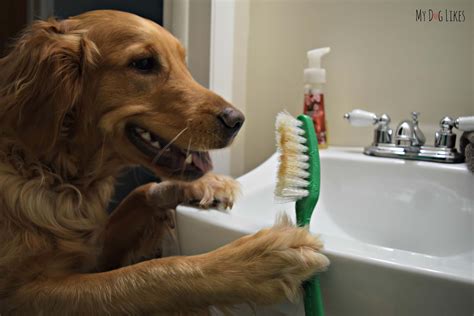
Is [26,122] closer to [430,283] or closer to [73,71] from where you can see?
[73,71]

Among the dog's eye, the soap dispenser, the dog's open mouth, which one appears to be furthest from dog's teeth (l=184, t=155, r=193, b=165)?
the soap dispenser

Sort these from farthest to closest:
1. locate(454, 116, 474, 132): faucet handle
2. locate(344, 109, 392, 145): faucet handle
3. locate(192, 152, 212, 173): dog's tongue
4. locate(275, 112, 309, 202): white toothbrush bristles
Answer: locate(344, 109, 392, 145): faucet handle
locate(454, 116, 474, 132): faucet handle
locate(192, 152, 212, 173): dog's tongue
locate(275, 112, 309, 202): white toothbrush bristles

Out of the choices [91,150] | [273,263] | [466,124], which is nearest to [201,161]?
[91,150]

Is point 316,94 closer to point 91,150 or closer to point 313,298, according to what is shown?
point 91,150

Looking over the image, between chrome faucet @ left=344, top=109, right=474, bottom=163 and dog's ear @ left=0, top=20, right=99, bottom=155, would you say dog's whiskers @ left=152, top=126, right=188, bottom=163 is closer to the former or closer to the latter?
dog's ear @ left=0, top=20, right=99, bottom=155

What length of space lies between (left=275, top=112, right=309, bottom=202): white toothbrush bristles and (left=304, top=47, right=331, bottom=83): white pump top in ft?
1.77

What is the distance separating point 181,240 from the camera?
62 cm

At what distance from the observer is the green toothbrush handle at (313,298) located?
0.41m

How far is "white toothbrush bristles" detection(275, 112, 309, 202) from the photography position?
0.48 metres

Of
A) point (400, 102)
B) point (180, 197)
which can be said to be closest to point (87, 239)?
point (180, 197)

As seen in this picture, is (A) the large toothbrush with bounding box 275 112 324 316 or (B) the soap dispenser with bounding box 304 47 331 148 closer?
(A) the large toothbrush with bounding box 275 112 324 316

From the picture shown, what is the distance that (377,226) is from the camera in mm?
926

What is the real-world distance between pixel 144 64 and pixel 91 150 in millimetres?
166

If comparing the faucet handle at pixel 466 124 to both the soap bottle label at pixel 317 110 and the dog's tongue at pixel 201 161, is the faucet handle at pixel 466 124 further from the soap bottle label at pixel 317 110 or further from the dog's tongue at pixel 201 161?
the dog's tongue at pixel 201 161
